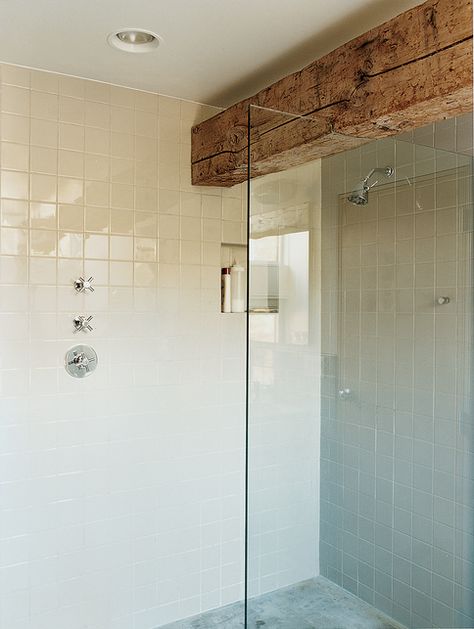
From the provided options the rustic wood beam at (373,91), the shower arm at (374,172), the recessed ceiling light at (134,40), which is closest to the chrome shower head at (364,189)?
the shower arm at (374,172)

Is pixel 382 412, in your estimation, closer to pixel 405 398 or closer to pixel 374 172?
pixel 405 398

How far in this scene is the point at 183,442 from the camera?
266 centimetres

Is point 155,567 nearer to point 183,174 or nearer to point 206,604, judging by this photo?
point 206,604

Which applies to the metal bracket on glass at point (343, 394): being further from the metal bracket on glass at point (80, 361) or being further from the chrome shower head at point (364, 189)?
the metal bracket on glass at point (80, 361)

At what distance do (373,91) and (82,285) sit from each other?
1.40m

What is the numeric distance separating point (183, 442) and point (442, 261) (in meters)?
1.45

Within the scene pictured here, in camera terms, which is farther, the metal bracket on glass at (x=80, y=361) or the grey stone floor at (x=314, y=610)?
the metal bracket on glass at (x=80, y=361)

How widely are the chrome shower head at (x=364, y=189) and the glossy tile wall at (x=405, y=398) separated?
2cm

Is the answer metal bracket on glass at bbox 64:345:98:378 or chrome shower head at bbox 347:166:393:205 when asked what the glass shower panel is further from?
metal bracket on glass at bbox 64:345:98:378

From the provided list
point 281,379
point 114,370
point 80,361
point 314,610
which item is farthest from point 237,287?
point 314,610

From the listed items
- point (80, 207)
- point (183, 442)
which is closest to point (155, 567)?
point (183, 442)

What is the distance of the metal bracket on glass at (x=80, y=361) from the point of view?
2359 millimetres

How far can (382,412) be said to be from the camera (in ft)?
6.66

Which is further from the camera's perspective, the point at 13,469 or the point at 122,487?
the point at 122,487
